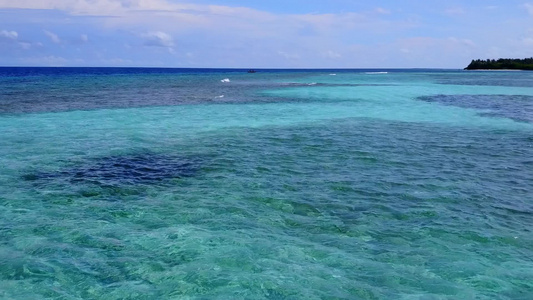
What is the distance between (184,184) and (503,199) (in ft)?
31.7

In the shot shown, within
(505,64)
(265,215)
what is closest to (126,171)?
(265,215)

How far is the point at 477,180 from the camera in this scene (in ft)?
48.4

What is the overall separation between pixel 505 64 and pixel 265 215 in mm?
192845

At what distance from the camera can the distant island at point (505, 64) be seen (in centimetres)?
16765

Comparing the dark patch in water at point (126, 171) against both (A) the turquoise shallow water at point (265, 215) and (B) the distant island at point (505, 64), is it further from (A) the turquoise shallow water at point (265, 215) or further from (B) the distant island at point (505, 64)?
(B) the distant island at point (505, 64)

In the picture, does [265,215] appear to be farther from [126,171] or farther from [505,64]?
[505,64]

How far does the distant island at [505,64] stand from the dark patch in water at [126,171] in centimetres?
17932

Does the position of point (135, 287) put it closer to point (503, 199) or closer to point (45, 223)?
point (45, 223)

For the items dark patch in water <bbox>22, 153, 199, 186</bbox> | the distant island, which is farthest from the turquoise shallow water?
the distant island

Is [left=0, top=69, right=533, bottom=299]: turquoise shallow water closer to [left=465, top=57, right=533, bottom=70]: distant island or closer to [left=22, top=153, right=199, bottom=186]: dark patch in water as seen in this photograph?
[left=22, top=153, right=199, bottom=186]: dark patch in water

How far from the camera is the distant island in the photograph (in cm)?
16765

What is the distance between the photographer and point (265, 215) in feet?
38.1

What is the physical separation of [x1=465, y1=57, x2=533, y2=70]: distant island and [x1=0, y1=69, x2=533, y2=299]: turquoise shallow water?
558ft

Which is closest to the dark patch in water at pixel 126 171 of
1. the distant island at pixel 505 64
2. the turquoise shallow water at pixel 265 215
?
the turquoise shallow water at pixel 265 215
